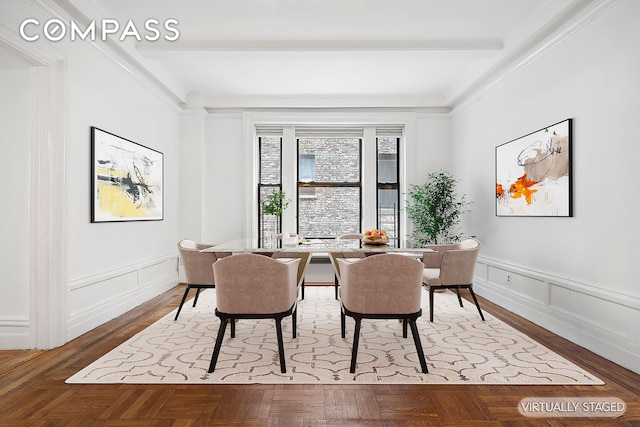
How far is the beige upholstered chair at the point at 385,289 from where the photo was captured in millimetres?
2576

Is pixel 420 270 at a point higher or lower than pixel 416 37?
lower

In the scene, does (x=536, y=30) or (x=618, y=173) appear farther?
(x=536, y=30)

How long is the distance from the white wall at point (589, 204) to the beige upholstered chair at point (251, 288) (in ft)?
8.05

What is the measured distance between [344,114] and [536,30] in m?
3.21

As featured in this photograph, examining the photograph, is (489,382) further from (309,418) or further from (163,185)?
(163,185)

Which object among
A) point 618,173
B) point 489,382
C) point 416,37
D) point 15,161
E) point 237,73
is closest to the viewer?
point 489,382

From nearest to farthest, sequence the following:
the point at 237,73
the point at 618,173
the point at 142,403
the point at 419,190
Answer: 1. the point at 142,403
2. the point at 618,173
3. the point at 237,73
4. the point at 419,190

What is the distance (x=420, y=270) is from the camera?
261 cm

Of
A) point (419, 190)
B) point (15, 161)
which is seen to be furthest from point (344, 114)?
point (15, 161)

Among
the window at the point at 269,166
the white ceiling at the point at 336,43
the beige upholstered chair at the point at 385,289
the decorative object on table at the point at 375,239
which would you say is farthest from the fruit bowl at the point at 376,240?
the window at the point at 269,166

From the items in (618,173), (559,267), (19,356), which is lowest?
(19,356)

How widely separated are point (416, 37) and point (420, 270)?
281 cm

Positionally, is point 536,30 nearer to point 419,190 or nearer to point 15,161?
point 419,190

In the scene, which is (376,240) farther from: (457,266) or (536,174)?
(536,174)
